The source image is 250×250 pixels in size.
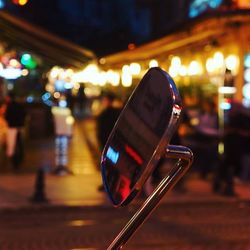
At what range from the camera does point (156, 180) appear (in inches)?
559

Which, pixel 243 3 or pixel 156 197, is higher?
pixel 243 3

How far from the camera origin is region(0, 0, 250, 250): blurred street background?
9703mm

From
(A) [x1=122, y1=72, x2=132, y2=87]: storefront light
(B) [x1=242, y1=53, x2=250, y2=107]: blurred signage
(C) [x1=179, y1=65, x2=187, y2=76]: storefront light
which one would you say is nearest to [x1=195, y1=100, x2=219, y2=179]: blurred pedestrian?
(B) [x1=242, y1=53, x2=250, y2=107]: blurred signage

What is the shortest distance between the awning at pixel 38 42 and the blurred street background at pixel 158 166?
49mm

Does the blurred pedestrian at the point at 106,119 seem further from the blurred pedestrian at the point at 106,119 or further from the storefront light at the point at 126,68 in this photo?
the storefront light at the point at 126,68

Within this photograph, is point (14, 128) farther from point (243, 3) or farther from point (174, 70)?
point (174, 70)

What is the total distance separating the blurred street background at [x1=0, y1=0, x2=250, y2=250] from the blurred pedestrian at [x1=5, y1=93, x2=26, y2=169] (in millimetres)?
24

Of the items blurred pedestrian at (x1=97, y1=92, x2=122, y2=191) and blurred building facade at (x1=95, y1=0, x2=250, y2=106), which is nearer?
blurred pedestrian at (x1=97, y1=92, x2=122, y2=191)

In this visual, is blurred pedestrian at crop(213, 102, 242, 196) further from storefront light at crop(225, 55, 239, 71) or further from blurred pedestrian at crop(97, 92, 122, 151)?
storefront light at crop(225, 55, 239, 71)

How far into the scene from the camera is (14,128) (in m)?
16.3

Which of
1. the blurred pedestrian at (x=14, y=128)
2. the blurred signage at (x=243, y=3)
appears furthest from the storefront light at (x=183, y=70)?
the blurred pedestrian at (x=14, y=128)

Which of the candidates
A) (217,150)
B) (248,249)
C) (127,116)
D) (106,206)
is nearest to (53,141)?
(217,150)

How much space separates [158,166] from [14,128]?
16.1 feet

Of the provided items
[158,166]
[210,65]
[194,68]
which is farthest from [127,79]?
[158,166]
